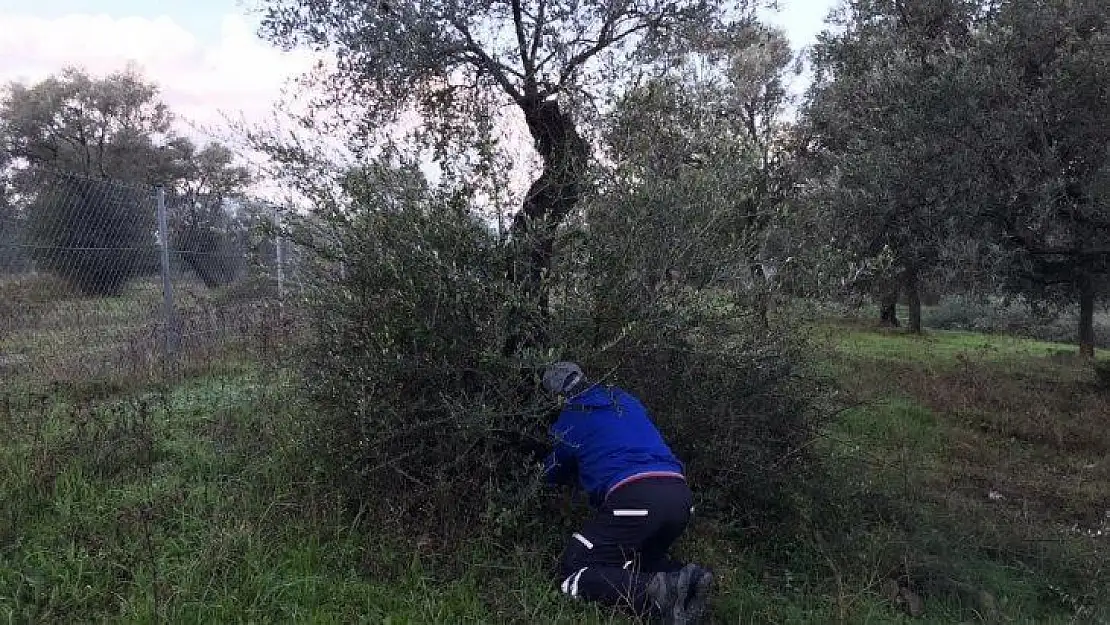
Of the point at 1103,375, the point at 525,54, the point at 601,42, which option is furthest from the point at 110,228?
the point at 1103,375

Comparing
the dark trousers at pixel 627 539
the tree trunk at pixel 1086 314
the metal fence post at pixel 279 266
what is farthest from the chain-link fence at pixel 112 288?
the tree trunk at pixel 1086 314

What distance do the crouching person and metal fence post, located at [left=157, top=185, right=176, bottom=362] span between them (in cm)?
530

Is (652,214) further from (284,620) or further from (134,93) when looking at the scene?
(134,93)

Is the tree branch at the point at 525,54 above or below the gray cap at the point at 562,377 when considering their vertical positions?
above

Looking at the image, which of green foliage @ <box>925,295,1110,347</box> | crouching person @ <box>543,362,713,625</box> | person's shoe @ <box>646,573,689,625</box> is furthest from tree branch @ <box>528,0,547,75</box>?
green foliage @ <box>925,295,1110,347</box>

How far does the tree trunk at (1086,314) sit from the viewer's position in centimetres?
973

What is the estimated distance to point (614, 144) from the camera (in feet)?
16.6

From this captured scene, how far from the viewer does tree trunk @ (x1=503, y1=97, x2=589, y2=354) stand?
4168mm

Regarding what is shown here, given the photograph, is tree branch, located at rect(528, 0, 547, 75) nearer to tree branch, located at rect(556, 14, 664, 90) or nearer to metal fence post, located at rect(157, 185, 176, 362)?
tree branch, located at rect(556, 14, 664, 90)

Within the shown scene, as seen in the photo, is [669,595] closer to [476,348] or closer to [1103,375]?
[476,348]

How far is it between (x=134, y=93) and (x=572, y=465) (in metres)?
28.4

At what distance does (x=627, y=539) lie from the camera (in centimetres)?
363

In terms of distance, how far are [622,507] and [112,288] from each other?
597 centimetres

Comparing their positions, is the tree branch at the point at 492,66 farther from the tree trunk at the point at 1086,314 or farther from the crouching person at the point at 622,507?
the tree trunk at the point at 1086,314
